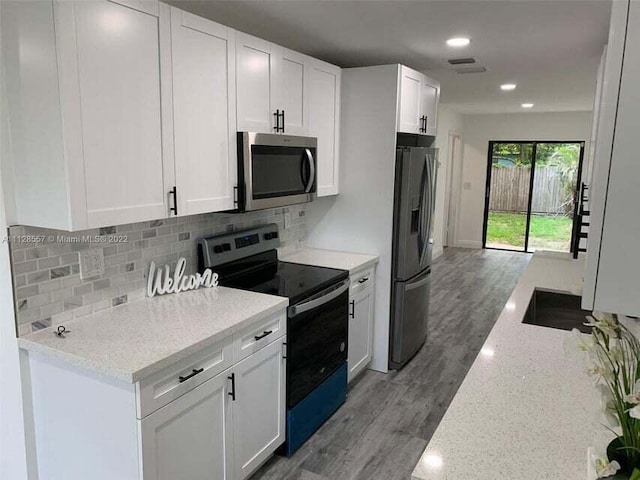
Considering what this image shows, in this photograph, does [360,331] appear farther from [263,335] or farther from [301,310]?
[263,335]

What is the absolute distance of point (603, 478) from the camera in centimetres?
88

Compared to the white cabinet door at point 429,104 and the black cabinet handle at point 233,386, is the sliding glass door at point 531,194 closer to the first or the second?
the white cabinet door at point 429,104

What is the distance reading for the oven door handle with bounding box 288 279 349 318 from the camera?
8.25ft

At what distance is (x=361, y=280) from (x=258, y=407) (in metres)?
1.33

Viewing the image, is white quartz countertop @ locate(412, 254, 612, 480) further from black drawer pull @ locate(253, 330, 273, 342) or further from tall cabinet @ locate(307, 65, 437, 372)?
tall cabinet @ locate(307, 65, 437, 372)

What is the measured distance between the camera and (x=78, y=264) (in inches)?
80.4

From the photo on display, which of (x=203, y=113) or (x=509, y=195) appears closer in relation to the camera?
(x=203, y=113)

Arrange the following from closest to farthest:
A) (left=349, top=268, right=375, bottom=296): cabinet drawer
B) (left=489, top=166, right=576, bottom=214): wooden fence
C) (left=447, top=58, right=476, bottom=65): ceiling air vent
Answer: (left=349, top=268, right=375, bottom=296): cabinet drawer → (left=447, top=58, right=476, bottom=65): ceiling air vent → (left=489, top=166, right=576, bottom=214): wooden fence

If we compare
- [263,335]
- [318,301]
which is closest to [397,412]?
[318,301]

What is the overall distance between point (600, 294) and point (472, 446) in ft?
2.14

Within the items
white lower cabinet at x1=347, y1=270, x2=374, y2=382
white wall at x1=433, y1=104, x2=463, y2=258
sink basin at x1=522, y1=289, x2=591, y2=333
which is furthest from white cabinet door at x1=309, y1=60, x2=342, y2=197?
white wall at x1=433, y1=104, x2=463, y2=258

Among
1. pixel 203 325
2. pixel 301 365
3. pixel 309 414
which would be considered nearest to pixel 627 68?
pixel 203 325

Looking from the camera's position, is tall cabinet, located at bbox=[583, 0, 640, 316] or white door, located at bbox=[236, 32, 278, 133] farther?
white door, located at bbox=[236, 32, 278, 133]

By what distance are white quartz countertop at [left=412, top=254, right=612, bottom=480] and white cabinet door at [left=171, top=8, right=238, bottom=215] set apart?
143 centimetres
